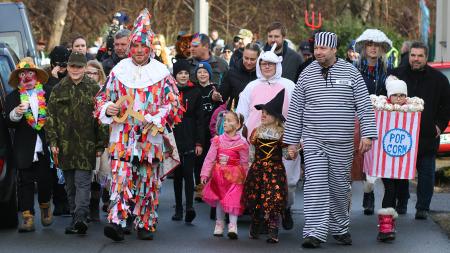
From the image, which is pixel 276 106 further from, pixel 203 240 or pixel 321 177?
pixel 203 240

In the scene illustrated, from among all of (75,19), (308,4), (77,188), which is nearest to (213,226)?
(77,188)

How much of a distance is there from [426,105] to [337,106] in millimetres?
2276

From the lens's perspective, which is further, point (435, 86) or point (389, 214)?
point (435, 86)

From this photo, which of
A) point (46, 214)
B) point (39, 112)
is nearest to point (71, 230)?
point (46, 214)

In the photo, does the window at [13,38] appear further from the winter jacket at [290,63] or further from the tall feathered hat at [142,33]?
the tall feathered hat at [142,33]

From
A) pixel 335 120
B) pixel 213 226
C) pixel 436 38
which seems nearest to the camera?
pixel 335 120

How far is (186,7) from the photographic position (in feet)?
165

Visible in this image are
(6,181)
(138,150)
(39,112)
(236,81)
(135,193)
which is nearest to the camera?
(138,150)

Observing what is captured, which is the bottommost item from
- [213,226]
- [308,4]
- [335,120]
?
[213,226]

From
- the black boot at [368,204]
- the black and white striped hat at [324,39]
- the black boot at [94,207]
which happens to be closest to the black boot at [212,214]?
the black boot at [94,207]

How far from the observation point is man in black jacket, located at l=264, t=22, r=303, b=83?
563 inches

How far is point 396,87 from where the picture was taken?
12.1 metres

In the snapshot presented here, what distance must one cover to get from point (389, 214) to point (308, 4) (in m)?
36.5

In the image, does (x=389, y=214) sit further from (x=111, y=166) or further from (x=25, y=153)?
(x=25, y=153)
